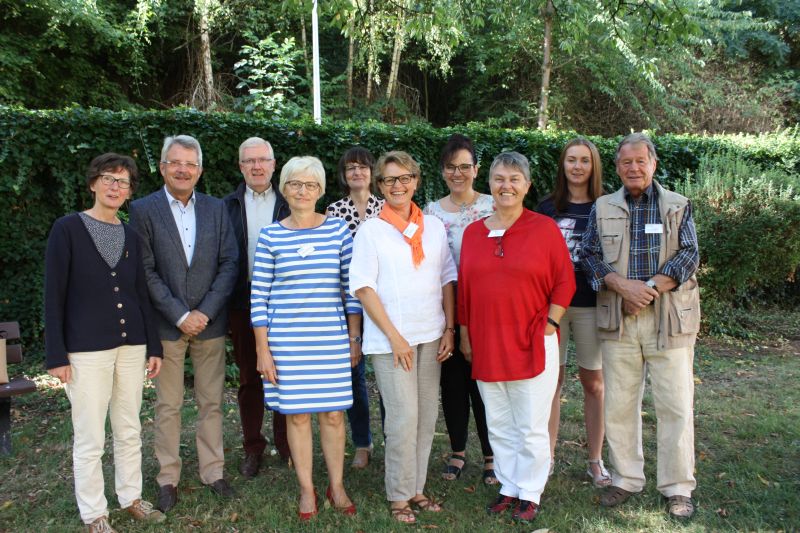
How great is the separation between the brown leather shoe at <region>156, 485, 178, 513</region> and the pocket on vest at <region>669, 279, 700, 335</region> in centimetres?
307

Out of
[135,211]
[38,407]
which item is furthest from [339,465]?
[38,407]

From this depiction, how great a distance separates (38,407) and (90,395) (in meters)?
2.95

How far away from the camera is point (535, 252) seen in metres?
3.21

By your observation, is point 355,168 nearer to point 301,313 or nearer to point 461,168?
point 461,168

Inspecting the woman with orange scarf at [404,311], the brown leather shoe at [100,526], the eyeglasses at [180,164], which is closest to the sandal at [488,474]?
the woman with orange scarf at [404,311]

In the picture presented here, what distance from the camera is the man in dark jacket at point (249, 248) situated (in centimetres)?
393

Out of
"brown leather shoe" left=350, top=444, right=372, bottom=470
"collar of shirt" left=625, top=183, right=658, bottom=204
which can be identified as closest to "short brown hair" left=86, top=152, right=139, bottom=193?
"brown leather shoe" left=350, top=444, right=372, bottom=470

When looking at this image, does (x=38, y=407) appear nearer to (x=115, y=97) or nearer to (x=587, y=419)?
(x=587, y=419)

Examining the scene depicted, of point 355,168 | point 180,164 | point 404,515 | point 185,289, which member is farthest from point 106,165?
point 404,515

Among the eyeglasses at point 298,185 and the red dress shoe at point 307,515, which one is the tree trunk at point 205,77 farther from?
the red dress shoe at point 307,515

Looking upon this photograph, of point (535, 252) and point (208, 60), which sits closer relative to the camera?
point (535, 252)

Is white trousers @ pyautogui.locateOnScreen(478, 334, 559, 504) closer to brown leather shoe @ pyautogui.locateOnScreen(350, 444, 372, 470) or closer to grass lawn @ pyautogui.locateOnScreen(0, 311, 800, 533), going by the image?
grass lawn @ pyautogui.locateOnScreen(0, 311, 800, 533)

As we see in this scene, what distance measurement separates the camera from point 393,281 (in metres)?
3.29

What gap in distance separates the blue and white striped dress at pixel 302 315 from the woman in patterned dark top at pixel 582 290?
58.2 inches
